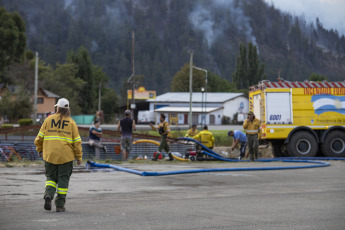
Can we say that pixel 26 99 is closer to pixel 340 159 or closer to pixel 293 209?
pixel 340 159

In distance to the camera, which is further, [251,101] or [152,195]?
[251,101]

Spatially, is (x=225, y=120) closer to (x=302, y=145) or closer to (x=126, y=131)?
(x=302, y=145)

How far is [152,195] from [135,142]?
487 inches

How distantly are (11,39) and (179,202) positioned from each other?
8721 centimetres

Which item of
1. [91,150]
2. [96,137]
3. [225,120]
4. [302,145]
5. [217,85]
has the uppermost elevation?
[217,85]

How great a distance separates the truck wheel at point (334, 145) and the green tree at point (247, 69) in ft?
380

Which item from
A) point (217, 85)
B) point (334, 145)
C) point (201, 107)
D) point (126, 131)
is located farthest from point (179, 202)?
point (217, 85)

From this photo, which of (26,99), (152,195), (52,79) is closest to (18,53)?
(52,79)

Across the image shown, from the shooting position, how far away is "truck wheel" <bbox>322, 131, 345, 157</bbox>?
74.2ft

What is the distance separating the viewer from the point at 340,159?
71.9 ft

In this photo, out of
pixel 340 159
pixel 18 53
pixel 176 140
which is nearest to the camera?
pixel 340 159

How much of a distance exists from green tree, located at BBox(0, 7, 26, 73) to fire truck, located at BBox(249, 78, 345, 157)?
73953mm

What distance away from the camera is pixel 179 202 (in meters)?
9.16

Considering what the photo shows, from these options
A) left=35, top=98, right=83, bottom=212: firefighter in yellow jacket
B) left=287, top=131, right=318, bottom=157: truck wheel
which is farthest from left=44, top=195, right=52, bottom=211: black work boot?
left=287, top=131, right=318, bottom=157: truck wheel
